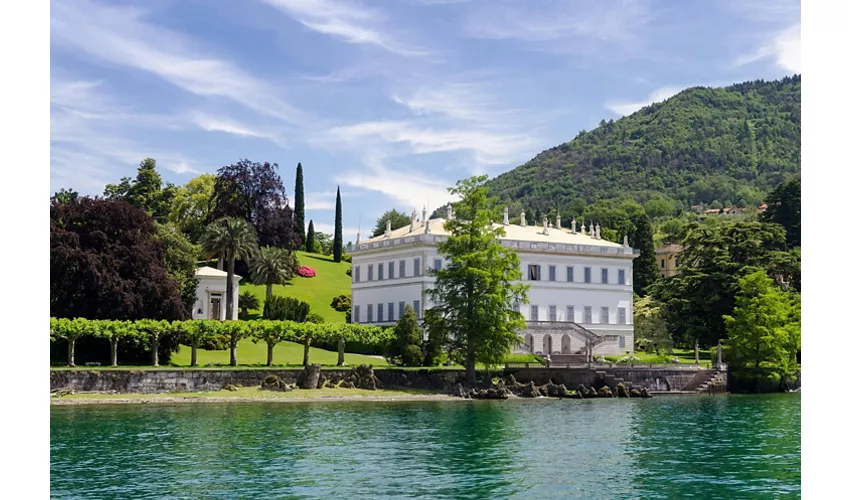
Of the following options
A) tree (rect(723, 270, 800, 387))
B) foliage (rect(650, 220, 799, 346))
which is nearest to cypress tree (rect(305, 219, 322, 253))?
foliage (rect(650, 220, 799, 346))

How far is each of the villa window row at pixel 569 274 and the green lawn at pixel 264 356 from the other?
494 inches

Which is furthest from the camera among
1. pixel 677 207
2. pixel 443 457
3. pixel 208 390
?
pixel 677 207

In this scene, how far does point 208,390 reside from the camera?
40781mm

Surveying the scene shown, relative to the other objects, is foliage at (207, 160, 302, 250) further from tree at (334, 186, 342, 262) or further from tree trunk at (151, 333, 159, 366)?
tree trunk at (151, 333, 159, 366)

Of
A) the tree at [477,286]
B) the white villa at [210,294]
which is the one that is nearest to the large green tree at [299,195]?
the white villa at [210,294]

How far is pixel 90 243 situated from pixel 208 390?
Result: 9.39m

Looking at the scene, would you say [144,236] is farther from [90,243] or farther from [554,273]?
[554,273]

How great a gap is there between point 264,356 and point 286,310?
1309 cm

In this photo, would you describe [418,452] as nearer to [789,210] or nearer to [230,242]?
[230,242]

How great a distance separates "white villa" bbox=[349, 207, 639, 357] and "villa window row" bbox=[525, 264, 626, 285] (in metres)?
0.06

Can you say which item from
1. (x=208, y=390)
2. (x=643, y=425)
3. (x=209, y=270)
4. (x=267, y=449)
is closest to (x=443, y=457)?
(x=267, y=449)

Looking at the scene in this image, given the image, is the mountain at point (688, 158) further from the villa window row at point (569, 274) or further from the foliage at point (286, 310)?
the foliage at point (286, 310)

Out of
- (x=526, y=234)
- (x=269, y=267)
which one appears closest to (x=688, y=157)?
(x=526, y=234)

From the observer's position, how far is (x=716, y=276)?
197 ft
